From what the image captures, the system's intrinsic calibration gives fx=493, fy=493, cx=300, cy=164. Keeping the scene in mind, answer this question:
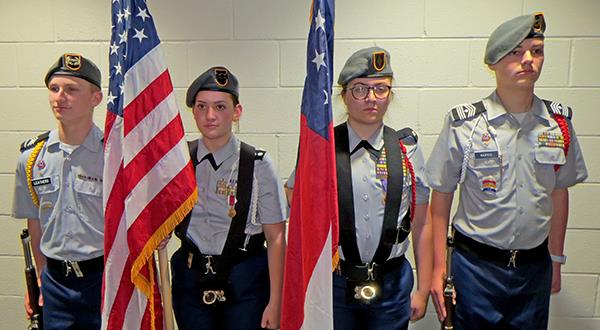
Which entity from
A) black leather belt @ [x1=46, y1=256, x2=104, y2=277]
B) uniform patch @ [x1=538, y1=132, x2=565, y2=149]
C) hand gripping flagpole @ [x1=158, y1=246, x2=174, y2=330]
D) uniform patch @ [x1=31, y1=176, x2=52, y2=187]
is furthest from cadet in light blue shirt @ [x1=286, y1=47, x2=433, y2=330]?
uniform patch @ [x1=31, y1=176, x2=52, y2=187]

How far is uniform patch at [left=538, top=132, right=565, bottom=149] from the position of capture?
5.69 feet

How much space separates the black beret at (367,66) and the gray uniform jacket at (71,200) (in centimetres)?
96

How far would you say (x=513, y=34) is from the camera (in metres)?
1.67

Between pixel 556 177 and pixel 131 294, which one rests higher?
pixel 556 177

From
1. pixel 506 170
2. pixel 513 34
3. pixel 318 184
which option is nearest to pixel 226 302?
pixel 318 184

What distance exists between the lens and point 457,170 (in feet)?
5.89

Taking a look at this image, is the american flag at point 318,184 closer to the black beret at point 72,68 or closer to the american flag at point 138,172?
the american flag at point 138,172

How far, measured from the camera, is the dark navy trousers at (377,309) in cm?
168

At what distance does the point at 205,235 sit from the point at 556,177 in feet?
4.26

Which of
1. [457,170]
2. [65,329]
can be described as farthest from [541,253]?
[65,329]

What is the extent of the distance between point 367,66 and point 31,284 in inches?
59.2

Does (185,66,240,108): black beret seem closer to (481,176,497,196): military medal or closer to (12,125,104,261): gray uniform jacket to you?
(12,125,104,261): gray uniform jacket

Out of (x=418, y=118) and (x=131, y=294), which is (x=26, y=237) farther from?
(x=418, y=118)

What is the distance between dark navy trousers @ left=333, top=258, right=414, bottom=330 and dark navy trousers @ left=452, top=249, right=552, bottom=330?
250 mm
